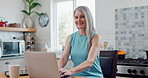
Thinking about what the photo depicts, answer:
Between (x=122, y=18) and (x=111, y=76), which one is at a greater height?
(x=122, y=18)

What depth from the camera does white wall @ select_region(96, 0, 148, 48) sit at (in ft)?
12.0

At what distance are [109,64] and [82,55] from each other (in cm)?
26

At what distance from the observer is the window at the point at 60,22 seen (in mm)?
4586

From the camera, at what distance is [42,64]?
149 cm

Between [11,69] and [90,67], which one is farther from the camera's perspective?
[90,67]

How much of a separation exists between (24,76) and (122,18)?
7.49 feet

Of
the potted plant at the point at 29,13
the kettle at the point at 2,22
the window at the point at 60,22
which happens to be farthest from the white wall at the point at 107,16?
the kettle at the point at 2,22

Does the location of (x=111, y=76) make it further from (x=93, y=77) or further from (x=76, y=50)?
(x=76, y=50)

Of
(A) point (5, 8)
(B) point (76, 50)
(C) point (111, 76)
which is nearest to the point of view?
(C) point (111, 76)

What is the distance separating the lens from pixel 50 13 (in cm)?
469

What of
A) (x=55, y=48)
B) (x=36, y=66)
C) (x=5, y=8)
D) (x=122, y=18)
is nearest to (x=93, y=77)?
(x=36, y=66)

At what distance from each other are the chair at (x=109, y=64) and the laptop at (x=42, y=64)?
613mm

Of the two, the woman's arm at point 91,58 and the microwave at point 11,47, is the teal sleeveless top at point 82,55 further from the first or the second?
the microwave at point 11,47

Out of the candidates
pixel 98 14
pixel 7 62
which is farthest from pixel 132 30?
pixel 7 62
